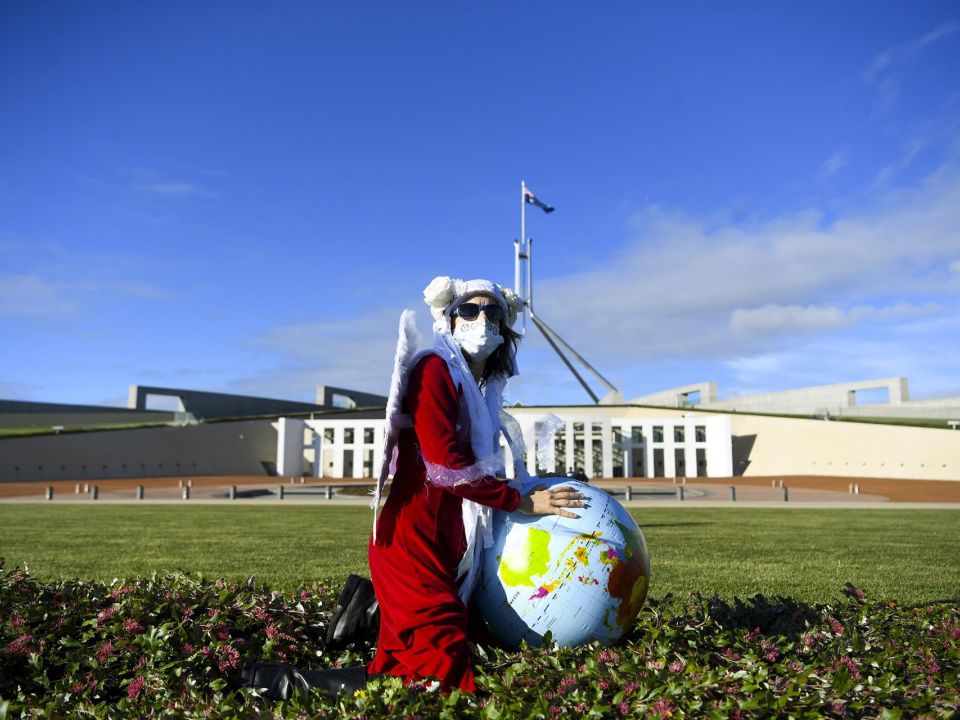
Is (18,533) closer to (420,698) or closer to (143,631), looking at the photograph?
(143,631)

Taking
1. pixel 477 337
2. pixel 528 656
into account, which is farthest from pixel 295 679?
pixel 477 337

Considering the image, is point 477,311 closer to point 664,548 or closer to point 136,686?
point 136,686

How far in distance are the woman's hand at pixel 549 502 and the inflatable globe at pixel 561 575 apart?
0.06 m

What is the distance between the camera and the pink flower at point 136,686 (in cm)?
409

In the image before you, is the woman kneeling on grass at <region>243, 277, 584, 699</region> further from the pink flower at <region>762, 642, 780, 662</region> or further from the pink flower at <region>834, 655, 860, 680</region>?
the pink flower at <region>834, 655, 860, 680</region>

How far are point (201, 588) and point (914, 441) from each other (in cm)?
4213

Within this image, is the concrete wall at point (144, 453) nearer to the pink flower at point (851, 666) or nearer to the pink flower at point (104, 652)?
the pink flower at point (104, 652)

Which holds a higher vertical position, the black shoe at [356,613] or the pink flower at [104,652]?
the black shoe at [356,613]

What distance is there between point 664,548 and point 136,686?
369 inches

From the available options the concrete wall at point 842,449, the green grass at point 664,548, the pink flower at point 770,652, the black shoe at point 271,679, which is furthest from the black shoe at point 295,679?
the concrete wall at point 842,449

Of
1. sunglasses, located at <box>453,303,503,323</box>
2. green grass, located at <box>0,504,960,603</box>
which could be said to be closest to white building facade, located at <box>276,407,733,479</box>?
green grass, located at <box>0,504,960,603</box>

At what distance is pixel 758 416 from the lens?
47.7 meters

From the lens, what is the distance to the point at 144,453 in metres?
46.3

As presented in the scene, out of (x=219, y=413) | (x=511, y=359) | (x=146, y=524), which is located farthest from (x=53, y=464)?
Answer: (x=511, y=359)
